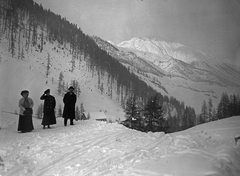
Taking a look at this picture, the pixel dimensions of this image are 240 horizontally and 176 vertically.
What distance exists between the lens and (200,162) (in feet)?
9.89

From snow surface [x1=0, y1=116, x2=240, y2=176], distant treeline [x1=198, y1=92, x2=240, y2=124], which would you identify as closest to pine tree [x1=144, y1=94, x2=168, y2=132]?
distant treeline [x1=198, y1=92, x2=240, y2=124]

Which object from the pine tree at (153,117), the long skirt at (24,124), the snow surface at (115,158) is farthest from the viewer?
the pine tree at (153,117)

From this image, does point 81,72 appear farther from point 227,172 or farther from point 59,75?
point 227,172

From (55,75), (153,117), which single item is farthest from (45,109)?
(55,75)

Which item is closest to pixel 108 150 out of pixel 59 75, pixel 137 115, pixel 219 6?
pixel 219 6

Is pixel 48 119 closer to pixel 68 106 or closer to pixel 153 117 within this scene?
pixel 68 106

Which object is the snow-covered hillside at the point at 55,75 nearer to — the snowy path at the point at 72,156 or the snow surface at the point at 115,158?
the snowy path at the point at 72,156

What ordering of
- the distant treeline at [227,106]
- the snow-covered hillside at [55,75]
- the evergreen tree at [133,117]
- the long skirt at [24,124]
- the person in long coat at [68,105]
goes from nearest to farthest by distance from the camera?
the distant treeline at [227,106], the long skirt at [24,124], the person in long coat at [68,105], the evergreen tree at [133,117], the snow-covered hillside at [55,75]

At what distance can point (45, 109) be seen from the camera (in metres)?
8.83

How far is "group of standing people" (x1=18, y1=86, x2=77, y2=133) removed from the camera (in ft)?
26.1

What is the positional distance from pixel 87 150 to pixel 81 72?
5951 cm

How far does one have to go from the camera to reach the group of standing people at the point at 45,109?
7.97 meters

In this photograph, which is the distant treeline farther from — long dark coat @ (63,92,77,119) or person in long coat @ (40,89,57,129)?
person in long coat @ (40,89,57,129)

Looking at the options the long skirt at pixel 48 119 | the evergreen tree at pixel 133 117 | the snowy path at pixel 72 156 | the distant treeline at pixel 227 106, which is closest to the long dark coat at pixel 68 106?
the long skirt at pixel 48 119
